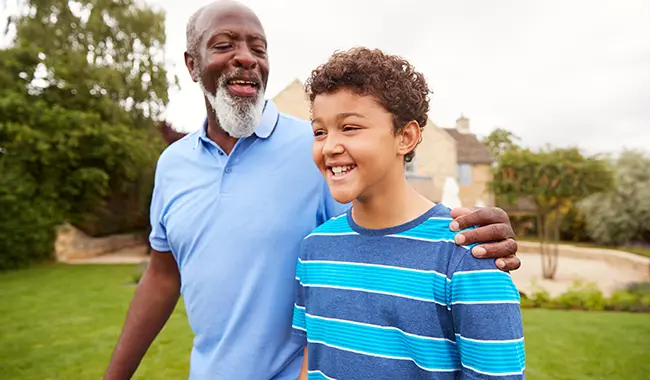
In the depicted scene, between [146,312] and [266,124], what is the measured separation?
905 mm

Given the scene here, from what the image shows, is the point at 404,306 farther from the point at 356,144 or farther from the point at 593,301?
the point at 593,301

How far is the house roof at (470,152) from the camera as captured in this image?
2814cm

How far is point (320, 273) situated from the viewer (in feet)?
5.11

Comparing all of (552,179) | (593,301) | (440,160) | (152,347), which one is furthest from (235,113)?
(440,160)

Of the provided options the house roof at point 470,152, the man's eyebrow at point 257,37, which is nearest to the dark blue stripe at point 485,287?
the man's eyebrow at point 257,37

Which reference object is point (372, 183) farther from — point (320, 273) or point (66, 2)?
point (66, 2)

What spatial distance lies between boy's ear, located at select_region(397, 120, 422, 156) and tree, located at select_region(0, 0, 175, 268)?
1594cm

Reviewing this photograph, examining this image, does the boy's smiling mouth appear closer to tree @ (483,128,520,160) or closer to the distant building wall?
the distant building wall

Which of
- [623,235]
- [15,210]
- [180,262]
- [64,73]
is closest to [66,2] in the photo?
[64,73]

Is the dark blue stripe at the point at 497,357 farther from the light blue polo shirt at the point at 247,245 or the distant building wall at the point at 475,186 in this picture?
the distant building wall at the point at 475,186

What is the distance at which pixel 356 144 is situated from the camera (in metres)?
1.41

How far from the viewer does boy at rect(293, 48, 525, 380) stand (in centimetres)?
121

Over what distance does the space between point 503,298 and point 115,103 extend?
18.2m

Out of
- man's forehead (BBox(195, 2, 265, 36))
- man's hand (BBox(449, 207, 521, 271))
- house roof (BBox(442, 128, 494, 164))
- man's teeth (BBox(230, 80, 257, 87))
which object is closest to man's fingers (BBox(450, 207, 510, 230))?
man's hand (BBox(449, 207, 521, 271))
